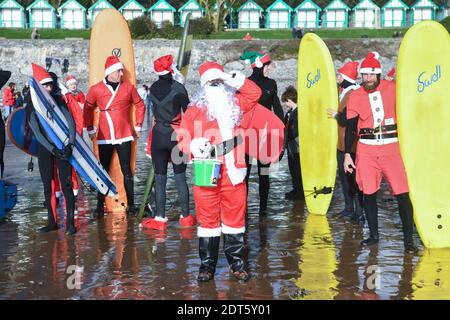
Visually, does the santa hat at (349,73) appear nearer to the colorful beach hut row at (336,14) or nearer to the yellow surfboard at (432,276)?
the yellow surfboard at (432,276)

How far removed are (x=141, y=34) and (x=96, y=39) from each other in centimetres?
5405

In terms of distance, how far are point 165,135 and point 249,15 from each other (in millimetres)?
70375

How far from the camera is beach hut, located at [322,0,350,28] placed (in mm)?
78812

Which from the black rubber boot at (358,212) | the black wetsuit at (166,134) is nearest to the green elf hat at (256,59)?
the black wetsuit at (166,134)

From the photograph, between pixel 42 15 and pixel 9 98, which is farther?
pixel 42 15

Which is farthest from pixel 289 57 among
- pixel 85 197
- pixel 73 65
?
pixel 85 197

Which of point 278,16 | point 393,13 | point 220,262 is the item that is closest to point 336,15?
point 393,13

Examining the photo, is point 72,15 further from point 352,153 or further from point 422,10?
point 352,153

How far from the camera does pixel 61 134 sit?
8773 millimetres

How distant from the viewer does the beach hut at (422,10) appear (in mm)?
78500

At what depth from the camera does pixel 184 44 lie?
388 inches

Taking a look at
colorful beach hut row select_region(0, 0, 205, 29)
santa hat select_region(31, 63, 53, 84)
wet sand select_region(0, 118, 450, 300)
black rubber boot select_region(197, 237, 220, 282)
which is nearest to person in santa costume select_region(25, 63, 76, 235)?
santa hat select_region(31, 63, 53, 84)

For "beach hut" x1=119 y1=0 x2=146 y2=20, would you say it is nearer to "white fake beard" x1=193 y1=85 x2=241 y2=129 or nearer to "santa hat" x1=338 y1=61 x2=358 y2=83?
"santa hat" x1=338 y1=61 x2=358 y2=83
